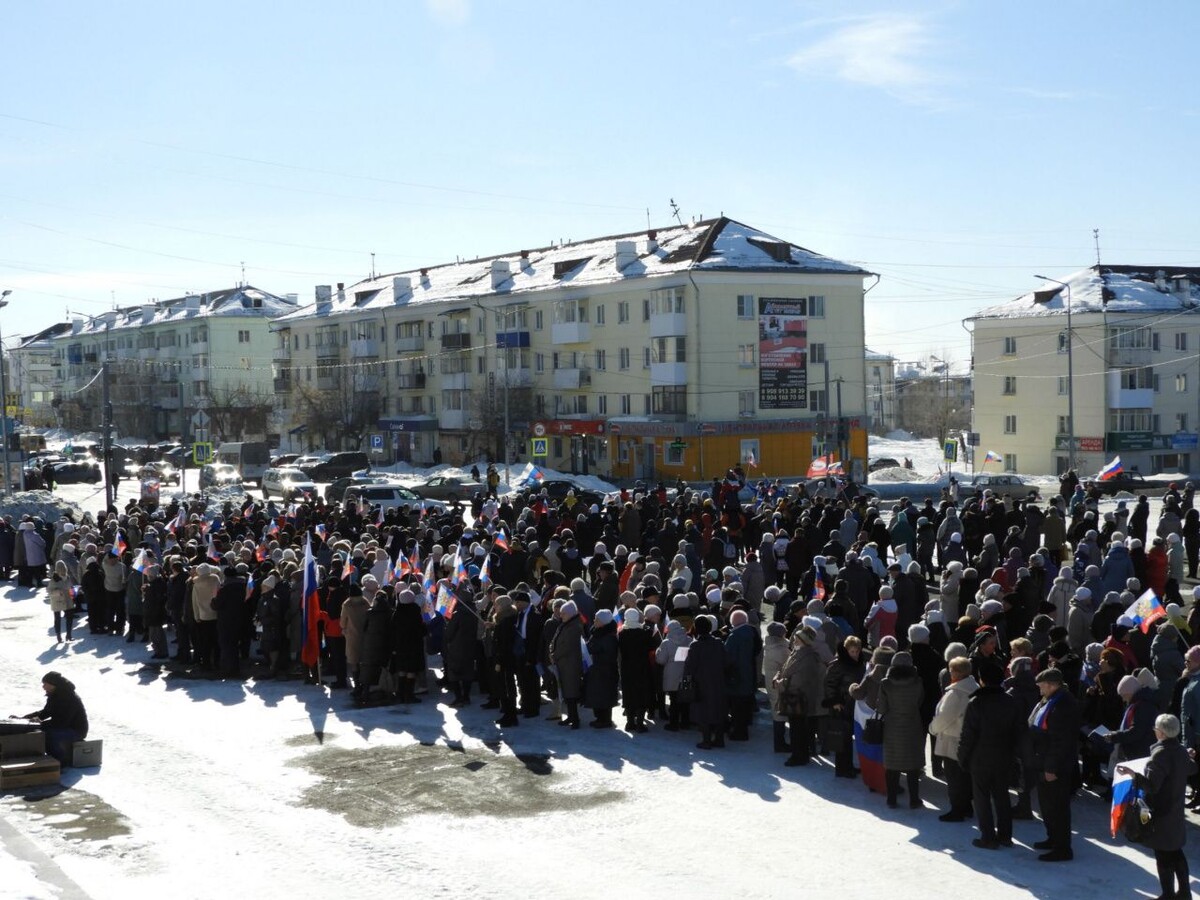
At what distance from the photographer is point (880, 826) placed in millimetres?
10250

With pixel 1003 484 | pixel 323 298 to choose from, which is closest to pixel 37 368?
pixel 323 298

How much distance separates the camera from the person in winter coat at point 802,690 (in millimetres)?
11805

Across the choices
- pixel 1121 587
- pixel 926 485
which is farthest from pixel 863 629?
pixel 926 485

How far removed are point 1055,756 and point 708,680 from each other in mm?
3856

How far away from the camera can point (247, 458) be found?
203 ft

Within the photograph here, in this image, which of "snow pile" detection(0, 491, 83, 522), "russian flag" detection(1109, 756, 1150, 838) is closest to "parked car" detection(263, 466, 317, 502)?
"snow pile" detection(0, 491, 83, 522)

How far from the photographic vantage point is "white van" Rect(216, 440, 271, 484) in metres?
61.2

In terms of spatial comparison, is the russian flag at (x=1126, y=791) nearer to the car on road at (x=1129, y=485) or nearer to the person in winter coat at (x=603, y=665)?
the person in winter coat at (x=603, y=665)

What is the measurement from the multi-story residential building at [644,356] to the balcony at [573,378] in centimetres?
7

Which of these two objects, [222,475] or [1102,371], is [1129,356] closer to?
[1102,371]

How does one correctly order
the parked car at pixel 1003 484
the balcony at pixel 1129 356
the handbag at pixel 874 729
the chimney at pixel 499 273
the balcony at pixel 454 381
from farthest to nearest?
1. the chimney at pixel 499 273
2. the balcony at pixel 454 381
3. the balcony at pixel 1129 356
4. the parked car at pixel 1003 484
5. the handbag at pixel 874 729

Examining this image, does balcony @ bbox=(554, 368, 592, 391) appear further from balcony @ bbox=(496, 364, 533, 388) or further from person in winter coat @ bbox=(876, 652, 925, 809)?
person in winter coat @ bbox=(876, 652, 925, 809)

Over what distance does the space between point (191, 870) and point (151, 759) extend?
140 inches

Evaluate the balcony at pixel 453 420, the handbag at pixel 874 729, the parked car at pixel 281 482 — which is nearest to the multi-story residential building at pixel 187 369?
the balcony at pixel 453 420
